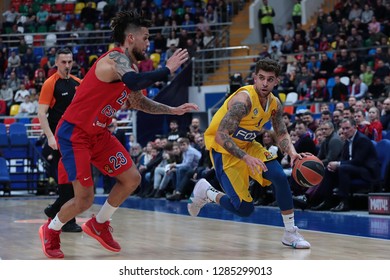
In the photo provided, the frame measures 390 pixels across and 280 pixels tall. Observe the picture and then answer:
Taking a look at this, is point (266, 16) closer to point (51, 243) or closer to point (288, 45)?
point (288, 45)

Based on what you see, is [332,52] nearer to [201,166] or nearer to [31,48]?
[201,166]

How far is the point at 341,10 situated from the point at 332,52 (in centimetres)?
321

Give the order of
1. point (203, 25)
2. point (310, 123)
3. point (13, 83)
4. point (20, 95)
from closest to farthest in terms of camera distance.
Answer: point (310, 123), point (20, 95), point (203, 25), point (13, 83)

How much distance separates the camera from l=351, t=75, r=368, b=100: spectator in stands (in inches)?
661

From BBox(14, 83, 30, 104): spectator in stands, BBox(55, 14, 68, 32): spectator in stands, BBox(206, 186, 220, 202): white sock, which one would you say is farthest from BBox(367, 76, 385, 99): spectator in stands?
BBox(55, 14, 68, 32): spectator in stands

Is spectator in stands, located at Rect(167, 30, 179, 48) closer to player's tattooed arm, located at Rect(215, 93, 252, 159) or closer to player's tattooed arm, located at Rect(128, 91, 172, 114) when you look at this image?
player's tattooed arm, located at Rect(215, 93, 252, 159)

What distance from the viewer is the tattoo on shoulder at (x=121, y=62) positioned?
20.5ft

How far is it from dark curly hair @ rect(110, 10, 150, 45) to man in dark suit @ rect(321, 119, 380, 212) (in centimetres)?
563

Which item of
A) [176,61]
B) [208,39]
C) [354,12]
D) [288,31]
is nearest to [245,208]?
[176,61]

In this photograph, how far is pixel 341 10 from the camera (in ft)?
71.8

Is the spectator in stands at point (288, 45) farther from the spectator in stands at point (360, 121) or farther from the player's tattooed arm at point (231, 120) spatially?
the player's tattooed arm at point (231, 120)

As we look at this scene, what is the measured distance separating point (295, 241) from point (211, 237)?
1.41 m

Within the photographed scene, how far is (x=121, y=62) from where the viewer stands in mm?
6289
